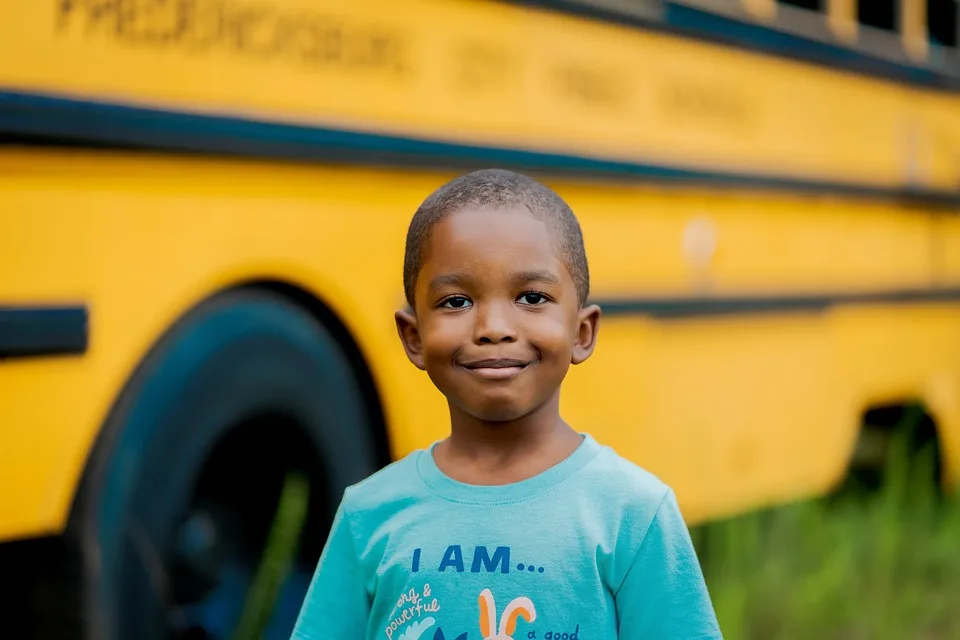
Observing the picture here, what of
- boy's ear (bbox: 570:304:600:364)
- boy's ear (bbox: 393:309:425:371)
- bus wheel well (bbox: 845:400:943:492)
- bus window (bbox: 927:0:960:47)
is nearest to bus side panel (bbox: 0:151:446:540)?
boy's ear (bbox: 393:309:425:371)

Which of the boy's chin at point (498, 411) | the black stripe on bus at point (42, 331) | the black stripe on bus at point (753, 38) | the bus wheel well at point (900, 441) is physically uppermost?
the black stripe on bus at point (753, 38)

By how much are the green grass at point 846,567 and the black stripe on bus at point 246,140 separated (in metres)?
0.96

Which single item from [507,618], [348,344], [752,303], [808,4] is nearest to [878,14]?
[808,4]

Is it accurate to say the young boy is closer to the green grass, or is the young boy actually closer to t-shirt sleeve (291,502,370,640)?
t-shirt sleeve (291,502,370,640)

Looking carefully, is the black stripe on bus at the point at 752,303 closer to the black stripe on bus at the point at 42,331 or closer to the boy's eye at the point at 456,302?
the black stripe on bus at the point at 42,331

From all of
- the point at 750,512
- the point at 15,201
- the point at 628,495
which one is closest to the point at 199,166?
the point at 15,201

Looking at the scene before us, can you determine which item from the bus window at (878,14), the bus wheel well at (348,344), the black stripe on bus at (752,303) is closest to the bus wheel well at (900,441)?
the black stripe on bus at (752,303)

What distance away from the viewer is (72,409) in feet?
6.51

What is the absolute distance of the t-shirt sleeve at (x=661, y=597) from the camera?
118 centimetres

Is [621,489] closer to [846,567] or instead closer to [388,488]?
[388,488]

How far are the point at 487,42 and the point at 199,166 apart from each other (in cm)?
75

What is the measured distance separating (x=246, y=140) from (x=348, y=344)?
16.5 inches

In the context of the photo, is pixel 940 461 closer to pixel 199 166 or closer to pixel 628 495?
pixel 199 166

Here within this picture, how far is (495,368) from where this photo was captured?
1.21 meters
